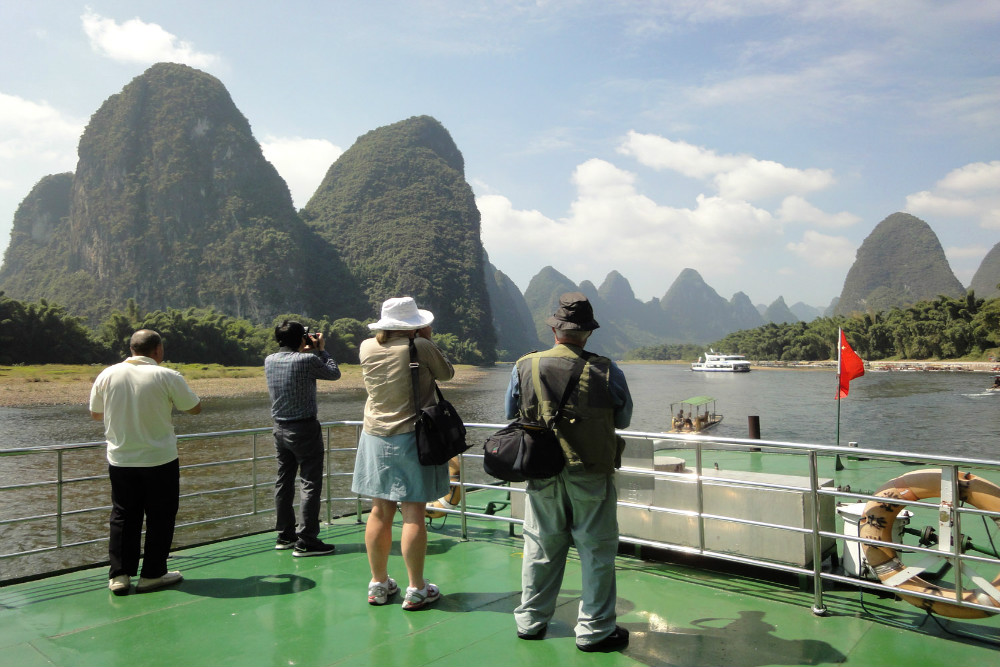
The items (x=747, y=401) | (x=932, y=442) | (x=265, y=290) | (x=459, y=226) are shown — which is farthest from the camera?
(x=459, y=226)

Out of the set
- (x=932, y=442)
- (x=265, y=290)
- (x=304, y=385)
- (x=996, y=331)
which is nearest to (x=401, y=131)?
(x=265, y=290)

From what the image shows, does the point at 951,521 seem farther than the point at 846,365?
No

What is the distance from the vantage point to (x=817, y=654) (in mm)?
2480

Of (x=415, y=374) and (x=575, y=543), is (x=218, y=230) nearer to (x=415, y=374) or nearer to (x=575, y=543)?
(x=415, y=374)

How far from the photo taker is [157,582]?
331 cm

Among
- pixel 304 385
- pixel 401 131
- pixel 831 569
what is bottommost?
pixel 831 569

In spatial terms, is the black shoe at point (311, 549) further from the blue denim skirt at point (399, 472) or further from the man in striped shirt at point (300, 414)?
the blue denim skirt at point (399, 472)

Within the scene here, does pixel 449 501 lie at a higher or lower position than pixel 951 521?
lower

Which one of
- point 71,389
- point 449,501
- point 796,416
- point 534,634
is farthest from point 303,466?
point 71,389

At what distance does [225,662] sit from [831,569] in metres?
3.10

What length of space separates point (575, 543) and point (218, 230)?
335ft

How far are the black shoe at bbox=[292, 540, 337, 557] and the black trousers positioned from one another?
0.77 metres

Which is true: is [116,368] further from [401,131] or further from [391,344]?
[401,131]

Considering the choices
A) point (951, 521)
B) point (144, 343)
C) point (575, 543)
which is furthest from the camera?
point (144, 343)
